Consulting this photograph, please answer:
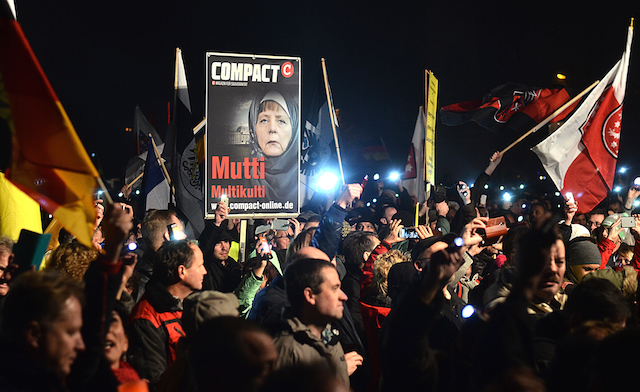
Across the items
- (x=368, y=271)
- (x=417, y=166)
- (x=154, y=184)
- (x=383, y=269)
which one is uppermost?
(x=417, y=166)

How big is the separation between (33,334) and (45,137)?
3.27 feet

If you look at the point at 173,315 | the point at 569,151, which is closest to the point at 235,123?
the point at 173,315

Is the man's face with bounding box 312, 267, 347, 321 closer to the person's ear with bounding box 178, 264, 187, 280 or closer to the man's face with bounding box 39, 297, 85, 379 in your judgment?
the person's ear with bounding box 178, 264, 187, 280

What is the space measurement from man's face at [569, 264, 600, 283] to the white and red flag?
355 cm

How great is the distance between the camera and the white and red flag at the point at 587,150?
25.9 ft

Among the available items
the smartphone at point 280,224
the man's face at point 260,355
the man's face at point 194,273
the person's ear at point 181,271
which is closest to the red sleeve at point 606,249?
the smartphone at point 280,224

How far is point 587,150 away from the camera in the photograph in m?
7.96

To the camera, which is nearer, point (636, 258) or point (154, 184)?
point (636, 258)

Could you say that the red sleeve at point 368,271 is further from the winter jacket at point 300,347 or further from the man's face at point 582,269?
the winter jacket at point 300,347

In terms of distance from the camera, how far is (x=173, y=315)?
3.42m

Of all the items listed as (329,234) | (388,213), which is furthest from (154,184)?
(388,213)

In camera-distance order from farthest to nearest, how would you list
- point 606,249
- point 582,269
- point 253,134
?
point 253,134, point 606,249, point 582,269

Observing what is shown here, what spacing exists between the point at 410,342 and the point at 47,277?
1.62 metres

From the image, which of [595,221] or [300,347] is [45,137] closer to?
[300,347]
